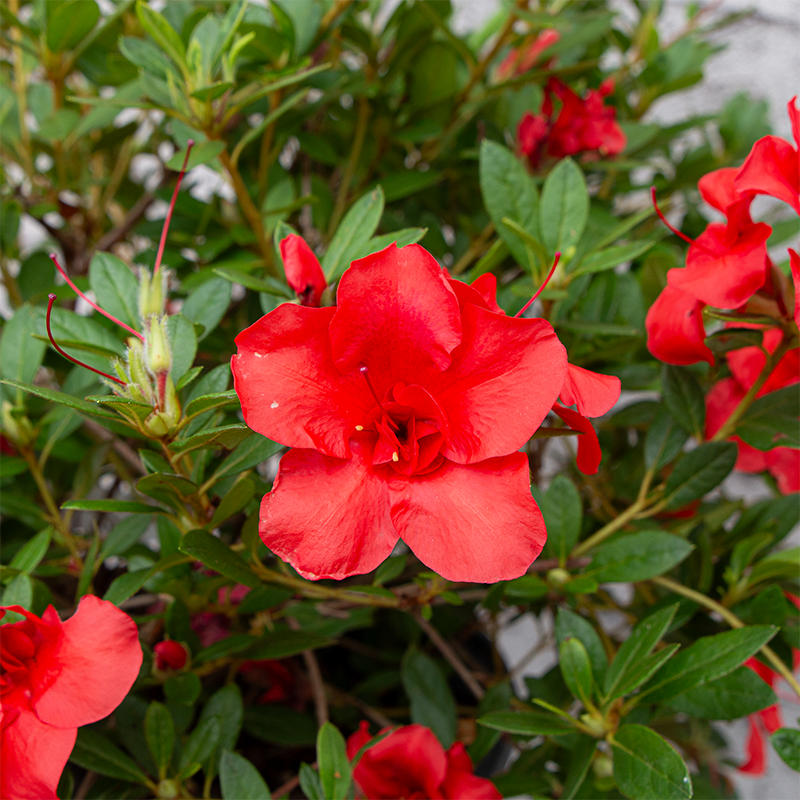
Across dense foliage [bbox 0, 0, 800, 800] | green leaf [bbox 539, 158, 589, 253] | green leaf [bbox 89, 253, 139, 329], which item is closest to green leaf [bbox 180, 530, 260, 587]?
dense foliage [bbox 0, 0, 800, 800]

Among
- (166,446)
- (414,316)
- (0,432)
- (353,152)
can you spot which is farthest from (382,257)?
(353,152)

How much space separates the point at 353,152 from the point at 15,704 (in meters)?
0.77

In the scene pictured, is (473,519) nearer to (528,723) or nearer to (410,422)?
(410,422)

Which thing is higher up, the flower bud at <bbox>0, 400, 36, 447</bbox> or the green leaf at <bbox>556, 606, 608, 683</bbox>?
the flower bud at <bbox>0, 400, 36, 447</bbox>

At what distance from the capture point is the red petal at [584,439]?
0.45 meters

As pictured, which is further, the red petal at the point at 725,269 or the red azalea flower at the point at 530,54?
the red azalea flower at the point at 530,54

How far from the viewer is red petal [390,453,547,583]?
0.40m

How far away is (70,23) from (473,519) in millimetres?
808

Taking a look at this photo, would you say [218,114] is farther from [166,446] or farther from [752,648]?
[752,648]

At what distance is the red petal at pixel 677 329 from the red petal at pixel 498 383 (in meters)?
0.18

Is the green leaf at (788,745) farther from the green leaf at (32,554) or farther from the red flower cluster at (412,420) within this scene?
the green leaf at (32,554)

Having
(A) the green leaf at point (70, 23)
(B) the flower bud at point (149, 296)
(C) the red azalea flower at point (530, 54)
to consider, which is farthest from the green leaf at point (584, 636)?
(A) the green leaf at point (70, 23)

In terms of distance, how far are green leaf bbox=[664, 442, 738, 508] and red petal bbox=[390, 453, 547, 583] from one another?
1.01ft

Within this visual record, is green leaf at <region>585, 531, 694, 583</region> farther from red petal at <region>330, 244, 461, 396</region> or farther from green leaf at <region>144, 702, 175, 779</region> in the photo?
green leaf at <region>144, 702, 175, 779</region>
